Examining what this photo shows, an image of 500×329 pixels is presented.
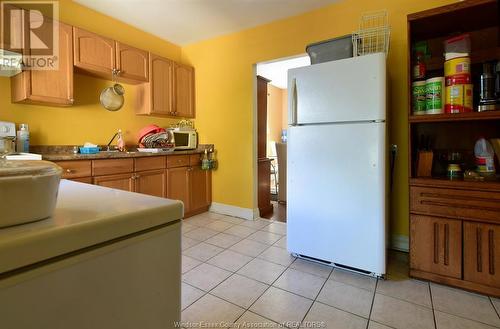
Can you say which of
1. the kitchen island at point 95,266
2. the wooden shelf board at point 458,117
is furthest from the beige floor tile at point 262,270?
the wooden shelf board at point 458,117

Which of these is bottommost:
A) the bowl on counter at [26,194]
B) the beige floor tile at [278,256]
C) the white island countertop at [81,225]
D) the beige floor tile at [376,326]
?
the beige floor tile at [376,326]

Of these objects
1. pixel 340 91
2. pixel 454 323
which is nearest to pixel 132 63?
pixel 340 91

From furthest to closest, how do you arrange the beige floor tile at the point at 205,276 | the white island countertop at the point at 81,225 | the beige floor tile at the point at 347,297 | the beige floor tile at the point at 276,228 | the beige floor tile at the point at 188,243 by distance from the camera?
1. the beige floor tile at the point at 276,228
2. the beige floor tile at the point at 188,243
3. the beige floor tile at the point at 205,276
4. the beige floor tile at the point at 347,297
5. the white island countertop at the point at 81,225

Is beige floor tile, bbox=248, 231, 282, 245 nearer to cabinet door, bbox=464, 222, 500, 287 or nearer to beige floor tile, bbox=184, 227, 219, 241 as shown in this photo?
beige floor tile, bbox=184, 227, 219, 241

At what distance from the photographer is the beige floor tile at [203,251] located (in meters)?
2.13

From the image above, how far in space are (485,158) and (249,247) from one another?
6.24 ft

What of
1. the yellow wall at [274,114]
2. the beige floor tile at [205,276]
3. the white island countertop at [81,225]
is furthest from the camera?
the yellow wall at [274,114]

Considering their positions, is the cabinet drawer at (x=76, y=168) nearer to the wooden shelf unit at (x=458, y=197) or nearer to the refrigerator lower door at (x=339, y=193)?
the refrigerator lower door at (x=339, y=193)

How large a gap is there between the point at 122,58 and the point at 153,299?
9.31 feet

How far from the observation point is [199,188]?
332cm

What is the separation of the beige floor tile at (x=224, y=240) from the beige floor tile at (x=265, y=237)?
0.16 metres

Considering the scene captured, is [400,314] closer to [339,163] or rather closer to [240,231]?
[339,163]

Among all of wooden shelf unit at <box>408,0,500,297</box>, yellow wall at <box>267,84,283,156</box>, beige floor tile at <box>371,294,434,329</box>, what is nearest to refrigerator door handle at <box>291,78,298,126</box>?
wooden shelf unit at <box>408,0,500,297</box>

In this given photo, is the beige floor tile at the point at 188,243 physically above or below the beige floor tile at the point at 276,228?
below
